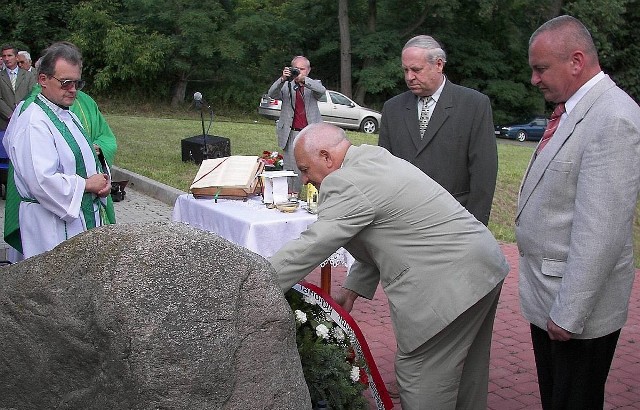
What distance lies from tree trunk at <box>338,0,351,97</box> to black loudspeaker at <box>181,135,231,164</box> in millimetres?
19503

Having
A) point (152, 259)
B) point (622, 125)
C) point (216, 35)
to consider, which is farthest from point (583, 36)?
point (216, 35)

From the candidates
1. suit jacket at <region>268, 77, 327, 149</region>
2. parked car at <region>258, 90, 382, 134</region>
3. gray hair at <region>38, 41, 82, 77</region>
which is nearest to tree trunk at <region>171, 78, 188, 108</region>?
parked car at <region>258, 90, 382, 134</region>

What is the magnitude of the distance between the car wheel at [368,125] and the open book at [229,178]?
841 inches

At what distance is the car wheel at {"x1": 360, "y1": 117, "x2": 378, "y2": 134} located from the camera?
27.1m

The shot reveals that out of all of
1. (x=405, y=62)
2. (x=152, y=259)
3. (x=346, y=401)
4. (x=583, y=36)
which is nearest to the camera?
(x=152, y=259)

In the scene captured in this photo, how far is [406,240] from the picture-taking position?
124 inches

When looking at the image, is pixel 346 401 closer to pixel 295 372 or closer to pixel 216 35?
pixel 295 372

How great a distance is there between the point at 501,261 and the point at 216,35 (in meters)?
29.2

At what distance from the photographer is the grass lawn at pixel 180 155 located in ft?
39.1

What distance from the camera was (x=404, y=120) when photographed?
15.9 ft

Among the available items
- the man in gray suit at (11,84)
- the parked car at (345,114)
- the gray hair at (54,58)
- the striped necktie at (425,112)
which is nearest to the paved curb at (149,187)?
the man in gray suit at (11,84)

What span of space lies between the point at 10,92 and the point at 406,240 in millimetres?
9885

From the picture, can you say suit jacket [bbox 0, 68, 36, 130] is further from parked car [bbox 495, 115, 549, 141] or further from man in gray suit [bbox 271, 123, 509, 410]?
parked car [bbox 495, 115, 549, 141]

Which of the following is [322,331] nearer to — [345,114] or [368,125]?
[345,114]
